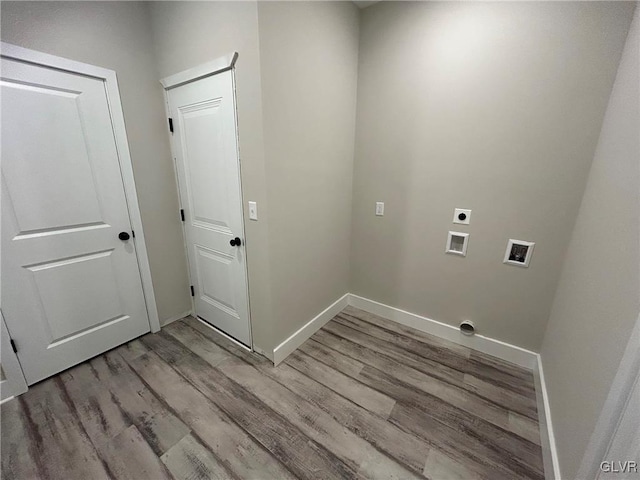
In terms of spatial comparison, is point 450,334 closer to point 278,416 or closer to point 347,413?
point 347,413

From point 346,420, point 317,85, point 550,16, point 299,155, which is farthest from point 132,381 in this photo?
point 550,16

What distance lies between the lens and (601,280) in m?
1.04

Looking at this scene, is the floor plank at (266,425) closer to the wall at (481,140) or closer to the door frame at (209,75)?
the door frame at (209,75)

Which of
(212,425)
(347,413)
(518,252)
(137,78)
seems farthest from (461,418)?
(137,78)

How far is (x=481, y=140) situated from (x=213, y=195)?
1993 millimetres

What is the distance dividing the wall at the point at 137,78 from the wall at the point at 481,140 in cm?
169

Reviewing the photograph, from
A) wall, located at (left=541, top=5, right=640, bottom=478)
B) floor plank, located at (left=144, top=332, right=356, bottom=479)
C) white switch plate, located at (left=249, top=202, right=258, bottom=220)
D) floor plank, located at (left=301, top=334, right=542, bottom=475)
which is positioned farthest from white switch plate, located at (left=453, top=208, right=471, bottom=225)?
floor plank, located at (left=144, top=332, right=356, bottom=479)

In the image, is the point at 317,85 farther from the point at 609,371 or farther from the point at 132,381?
the point at 132,381

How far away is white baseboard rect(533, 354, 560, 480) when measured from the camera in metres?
1.14

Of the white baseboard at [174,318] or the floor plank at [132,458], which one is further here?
the white baseboard at [174,318]

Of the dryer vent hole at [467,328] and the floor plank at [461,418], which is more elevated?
the dryer vent hole at [467,328]

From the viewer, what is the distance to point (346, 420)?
1.44m

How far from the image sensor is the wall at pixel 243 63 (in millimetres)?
1387

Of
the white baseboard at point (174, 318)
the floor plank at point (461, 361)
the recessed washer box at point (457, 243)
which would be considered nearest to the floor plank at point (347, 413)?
the white baseboard at point (174, 318)
